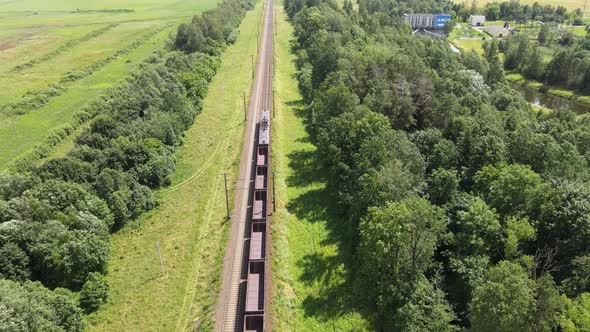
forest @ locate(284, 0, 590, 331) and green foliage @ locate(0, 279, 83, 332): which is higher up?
forest @ locate(284, 0, 590, 331)

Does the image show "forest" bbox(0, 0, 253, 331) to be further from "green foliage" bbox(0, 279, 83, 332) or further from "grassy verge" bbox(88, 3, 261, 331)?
"grassy verge" bbox(88, 3, 261, 331)

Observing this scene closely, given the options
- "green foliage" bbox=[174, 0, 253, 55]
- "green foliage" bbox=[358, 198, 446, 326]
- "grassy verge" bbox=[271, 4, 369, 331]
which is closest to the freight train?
"grassy verge" bbox=[271, 4, 369, 331]

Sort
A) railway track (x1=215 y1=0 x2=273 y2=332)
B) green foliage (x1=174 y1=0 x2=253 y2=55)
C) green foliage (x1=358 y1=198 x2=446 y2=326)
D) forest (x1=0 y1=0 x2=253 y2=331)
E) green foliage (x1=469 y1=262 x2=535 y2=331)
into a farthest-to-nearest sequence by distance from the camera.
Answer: green foliage (x1=174 y1=0 x2=253 y2=55) → railway track (x1=215 y1=0 x2=273 y2=332) → green foliage (x1=358 y1=198 x2=446 y2=326) → forest (x1=0 y1=0 x2=253 y2=331) → green foliage (x1=469 y1=262 x2=535 y2=331)

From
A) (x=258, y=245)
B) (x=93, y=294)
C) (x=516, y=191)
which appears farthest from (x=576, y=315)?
(x=93, y=294)

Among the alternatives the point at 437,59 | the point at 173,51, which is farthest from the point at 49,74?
the point at 437,59

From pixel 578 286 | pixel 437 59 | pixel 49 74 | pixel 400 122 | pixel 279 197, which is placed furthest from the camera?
pixel 49 74

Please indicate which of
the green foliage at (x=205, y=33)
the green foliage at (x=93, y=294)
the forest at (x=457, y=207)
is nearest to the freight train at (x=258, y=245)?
the forest at (x=457, y=207)

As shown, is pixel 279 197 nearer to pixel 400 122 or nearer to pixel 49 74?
pixel 400 122
